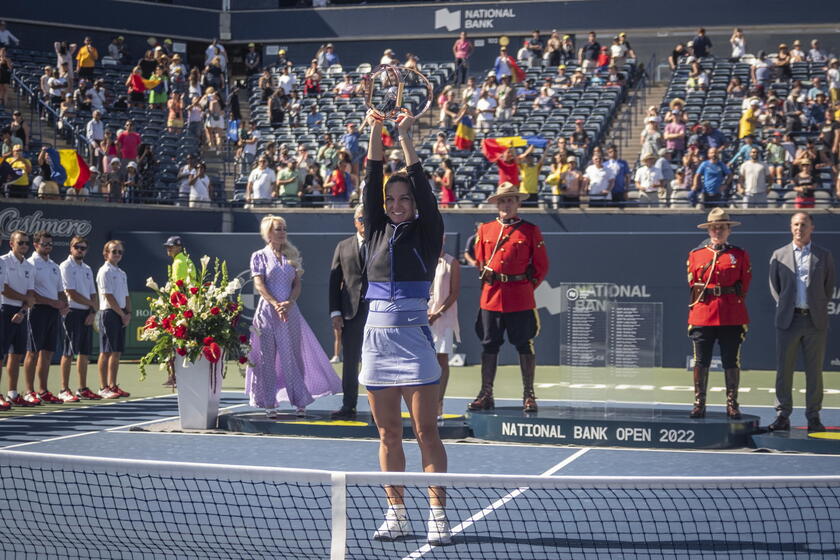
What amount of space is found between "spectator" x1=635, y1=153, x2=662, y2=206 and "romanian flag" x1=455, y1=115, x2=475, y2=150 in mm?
4383

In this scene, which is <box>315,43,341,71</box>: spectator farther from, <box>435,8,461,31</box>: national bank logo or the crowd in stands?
<box>435,8,461,31</box>: national bank logo

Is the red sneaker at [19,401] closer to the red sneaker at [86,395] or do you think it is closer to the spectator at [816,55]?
the red sneaker at [86,395]

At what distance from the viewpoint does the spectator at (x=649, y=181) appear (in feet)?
71.2

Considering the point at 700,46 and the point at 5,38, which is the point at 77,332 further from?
the point at 700,46

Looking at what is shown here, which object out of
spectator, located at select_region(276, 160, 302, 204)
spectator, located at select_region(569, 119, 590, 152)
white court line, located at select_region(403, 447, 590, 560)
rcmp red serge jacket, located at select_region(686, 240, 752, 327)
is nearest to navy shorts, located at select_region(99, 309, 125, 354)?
white court line, located at select_region(403, 447, 590, 560)

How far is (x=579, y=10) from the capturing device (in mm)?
32062

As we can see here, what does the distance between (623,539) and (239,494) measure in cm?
250

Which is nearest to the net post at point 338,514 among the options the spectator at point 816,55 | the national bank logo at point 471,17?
the spectator at point 816,55

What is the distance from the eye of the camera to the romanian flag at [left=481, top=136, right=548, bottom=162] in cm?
2277

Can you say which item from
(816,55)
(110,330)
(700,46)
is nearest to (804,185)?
(816,55)

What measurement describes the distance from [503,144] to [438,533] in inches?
702

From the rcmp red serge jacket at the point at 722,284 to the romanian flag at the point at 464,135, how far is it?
1488 centimetres

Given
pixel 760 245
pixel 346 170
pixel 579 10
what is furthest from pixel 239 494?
pixel 579 10

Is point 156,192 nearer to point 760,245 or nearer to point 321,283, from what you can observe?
point 321,283
